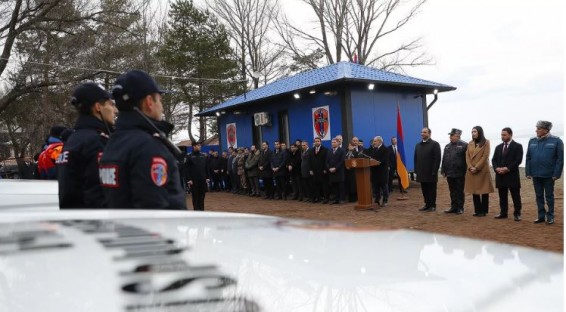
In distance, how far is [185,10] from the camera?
102 ft

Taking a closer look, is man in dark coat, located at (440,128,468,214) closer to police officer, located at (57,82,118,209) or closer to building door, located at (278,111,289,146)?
police officer, located at (57,82,118,209)

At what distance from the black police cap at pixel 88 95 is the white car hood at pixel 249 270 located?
1.60 meters

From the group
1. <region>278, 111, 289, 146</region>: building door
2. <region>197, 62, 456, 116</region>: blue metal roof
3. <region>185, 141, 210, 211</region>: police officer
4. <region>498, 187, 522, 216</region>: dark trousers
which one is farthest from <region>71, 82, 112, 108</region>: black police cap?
<region>278, 111, 289, 146</region>: building door

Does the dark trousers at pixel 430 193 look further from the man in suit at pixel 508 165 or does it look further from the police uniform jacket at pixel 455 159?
the man in suit at pixel 508 165

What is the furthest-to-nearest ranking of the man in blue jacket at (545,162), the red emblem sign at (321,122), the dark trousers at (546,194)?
1. the red emblem sign at (321,122)
2. the dark trousers at (546,194)
3. the man in blue jacket at (545,162)

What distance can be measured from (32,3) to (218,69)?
513 inches

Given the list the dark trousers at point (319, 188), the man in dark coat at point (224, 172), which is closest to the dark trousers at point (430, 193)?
the dark trousers at point (319, 188)

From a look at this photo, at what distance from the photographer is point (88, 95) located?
2.86 metres

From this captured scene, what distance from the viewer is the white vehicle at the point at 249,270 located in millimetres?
831

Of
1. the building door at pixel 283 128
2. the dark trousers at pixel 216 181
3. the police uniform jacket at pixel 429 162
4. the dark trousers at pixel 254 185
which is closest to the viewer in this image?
the police uniform jacket at pixel 429 162

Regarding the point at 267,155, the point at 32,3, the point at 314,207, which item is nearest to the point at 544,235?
the point at 314,207

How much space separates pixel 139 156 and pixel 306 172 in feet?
32.7

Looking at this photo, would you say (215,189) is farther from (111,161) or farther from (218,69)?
(111,161)

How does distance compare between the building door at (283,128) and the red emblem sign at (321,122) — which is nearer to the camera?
the red emblem sign at (321,122)
